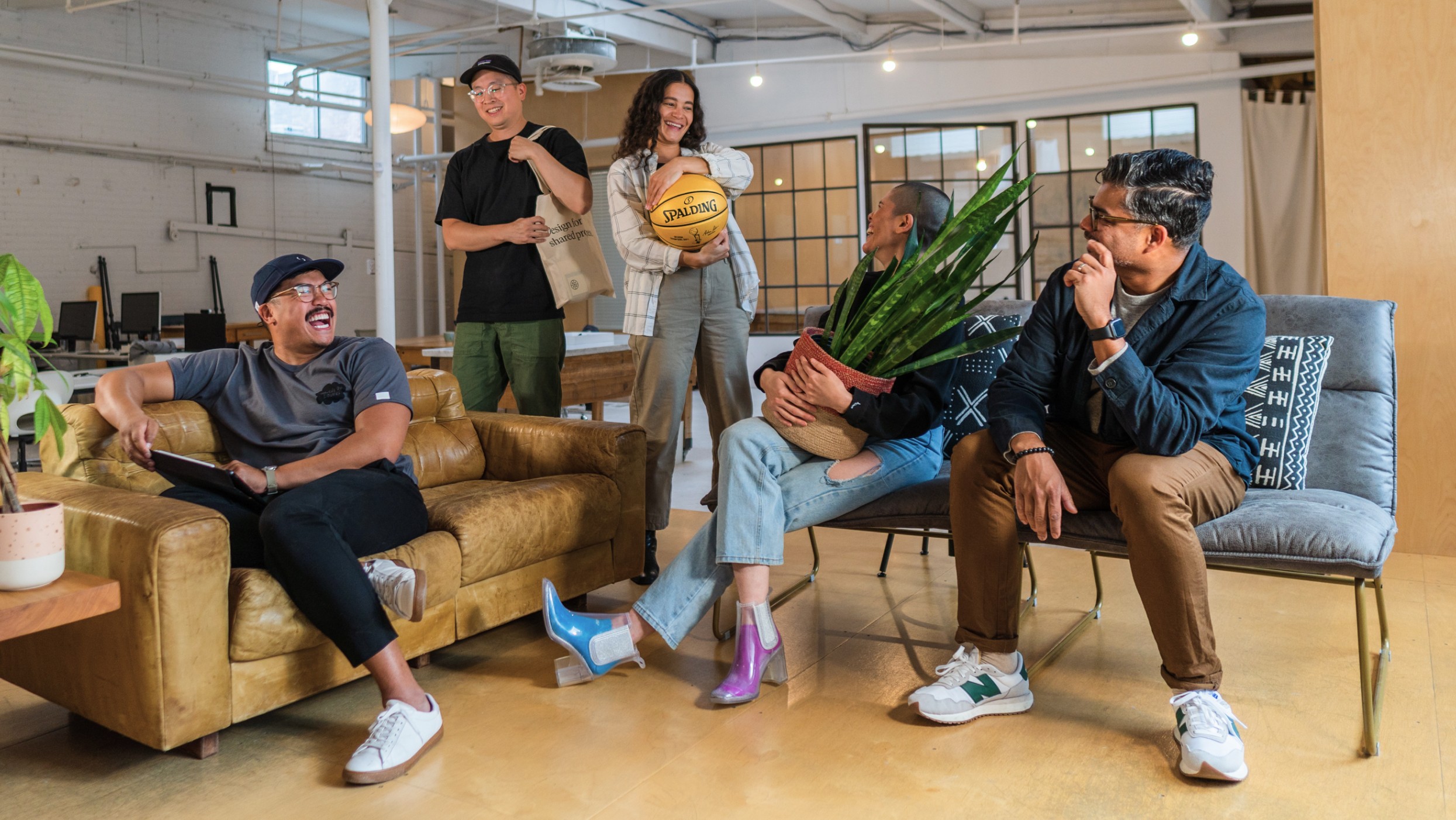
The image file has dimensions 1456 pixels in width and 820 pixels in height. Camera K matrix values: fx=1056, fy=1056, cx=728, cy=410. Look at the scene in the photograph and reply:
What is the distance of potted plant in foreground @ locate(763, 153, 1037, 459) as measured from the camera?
7.46 ft

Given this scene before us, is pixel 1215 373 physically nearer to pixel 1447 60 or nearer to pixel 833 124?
pixel 1447 60

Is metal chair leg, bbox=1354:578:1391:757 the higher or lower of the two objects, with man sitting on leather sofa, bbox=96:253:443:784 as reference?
lower

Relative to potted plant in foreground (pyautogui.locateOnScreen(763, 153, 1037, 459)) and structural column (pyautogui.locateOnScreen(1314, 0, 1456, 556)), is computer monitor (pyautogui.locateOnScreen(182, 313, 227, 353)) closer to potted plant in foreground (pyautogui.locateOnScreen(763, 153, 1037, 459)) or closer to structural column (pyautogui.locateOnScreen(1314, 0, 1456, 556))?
potted plant in foreground (pyautogui.locateOnScreen(763, 153, 1037, 459))

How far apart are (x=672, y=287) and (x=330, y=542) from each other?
53.3 inches

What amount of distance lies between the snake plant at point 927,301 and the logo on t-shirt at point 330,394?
1.17 m

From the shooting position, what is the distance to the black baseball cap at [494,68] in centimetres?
331

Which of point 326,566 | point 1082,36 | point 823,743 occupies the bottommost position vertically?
point 823,743

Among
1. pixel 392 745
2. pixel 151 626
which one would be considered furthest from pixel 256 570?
pixel 392 745

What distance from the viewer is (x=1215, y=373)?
2076mm

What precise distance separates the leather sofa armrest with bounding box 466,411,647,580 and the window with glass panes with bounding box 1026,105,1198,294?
596cm

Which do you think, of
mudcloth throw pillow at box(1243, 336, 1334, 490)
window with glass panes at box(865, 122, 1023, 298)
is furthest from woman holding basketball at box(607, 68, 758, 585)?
window with glass panes at box(865, 122, 1023, 298)

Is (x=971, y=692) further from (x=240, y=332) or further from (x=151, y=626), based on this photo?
(x=240, y=332)

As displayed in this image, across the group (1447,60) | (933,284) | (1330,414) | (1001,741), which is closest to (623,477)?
(933,284)

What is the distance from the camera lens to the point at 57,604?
1.63 meters
